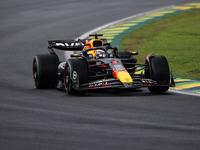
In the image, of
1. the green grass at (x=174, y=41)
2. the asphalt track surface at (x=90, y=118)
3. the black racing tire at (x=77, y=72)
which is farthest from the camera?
the green grass at (x=174, y=41)

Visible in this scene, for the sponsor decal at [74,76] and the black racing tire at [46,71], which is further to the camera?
the black racing tire at [46,71]

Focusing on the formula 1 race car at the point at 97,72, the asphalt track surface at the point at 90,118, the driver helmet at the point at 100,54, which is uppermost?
the driver helmet at the point at 100,54

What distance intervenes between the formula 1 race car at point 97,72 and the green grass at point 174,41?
118 inches

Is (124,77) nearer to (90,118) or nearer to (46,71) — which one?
(90,118)

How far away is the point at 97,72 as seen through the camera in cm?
1333

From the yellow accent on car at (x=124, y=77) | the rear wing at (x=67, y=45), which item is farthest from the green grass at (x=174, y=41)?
the yellow accent on car at (x=124, y=77)

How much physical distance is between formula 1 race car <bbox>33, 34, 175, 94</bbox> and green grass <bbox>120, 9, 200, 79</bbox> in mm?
2995

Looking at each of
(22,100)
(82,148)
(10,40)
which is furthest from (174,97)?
(10,40)

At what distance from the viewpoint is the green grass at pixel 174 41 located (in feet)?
59.6

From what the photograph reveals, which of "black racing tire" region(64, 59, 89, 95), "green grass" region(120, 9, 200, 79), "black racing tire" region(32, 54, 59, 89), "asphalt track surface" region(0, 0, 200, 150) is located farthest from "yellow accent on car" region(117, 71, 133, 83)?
"green grass" region(120, 9, 200, 79)

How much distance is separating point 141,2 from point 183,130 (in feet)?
98.5

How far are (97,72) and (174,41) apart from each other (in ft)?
37.0

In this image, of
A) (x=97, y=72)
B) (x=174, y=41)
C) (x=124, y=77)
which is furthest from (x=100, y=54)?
(x=174, y=41)

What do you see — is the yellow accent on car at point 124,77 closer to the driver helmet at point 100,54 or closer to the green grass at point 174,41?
the driver helmet at point 100,54
